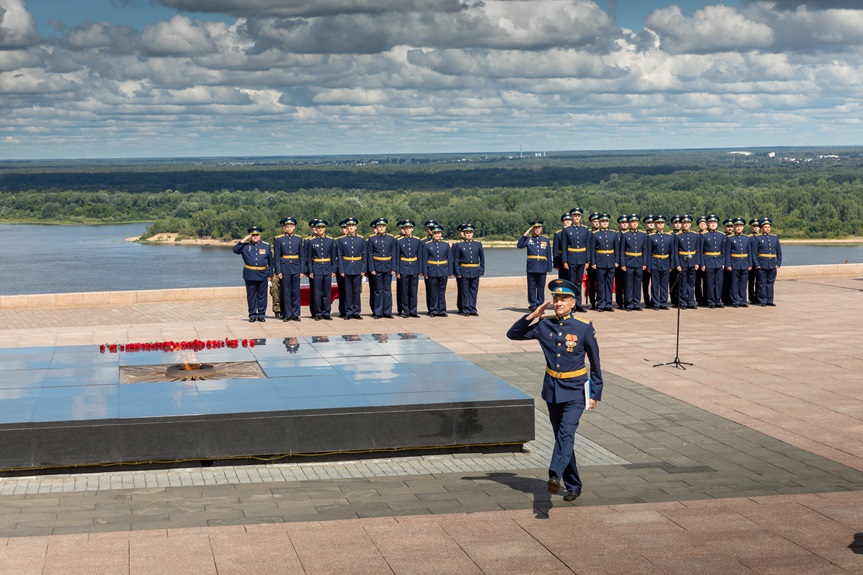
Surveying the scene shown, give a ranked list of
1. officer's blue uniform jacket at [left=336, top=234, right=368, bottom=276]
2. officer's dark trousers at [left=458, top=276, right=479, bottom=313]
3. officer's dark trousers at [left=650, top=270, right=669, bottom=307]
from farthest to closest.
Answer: officer's dark trousers at [left=650, top=270, right=669, bottom=307] < officer's dark trousers at [left=458, top=276, right=479, bottom=313] < officer's blue uniform jacket at [left=336, top=234, right=368, bottom=276]

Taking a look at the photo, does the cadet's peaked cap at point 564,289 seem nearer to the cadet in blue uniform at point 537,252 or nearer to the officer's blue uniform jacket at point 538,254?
the cadet in blue uniform at point 537,252

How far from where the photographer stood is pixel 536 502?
26.0ft

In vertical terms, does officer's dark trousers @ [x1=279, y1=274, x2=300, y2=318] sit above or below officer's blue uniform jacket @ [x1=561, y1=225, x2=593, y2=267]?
below

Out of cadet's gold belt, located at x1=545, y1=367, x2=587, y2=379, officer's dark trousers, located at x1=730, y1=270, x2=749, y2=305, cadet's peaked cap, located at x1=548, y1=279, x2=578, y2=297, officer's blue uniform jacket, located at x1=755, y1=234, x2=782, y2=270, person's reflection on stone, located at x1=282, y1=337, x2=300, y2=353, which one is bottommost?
officer's dark trousers, located at x1=730, y1=270, x2=749, y2=305

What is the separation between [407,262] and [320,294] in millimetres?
1382

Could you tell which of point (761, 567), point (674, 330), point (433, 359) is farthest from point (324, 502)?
point (674, 330)

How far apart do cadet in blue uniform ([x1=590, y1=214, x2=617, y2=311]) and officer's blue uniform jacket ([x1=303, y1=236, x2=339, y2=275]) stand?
4178mm

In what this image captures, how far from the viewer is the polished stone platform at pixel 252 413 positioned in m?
8.85

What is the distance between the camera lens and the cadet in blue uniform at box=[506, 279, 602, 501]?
790 centimetres

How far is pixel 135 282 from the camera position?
58.7 metres

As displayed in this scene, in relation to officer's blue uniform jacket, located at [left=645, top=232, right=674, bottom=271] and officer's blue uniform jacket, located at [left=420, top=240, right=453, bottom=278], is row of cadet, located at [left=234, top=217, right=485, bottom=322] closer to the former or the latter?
officer's blue uniform jacket, located at [left=420, top=240, right=453, bottom=278]

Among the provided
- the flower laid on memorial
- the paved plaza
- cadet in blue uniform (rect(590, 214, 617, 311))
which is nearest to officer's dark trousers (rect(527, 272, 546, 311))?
cadet in blue uniform (rect(590, 214, 617, 311))

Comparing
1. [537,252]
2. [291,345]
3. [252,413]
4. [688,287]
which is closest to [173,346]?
[291,345]

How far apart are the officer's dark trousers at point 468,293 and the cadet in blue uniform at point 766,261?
4787 mm
